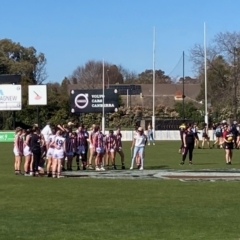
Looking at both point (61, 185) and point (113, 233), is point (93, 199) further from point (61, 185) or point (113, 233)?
point (113, 233)

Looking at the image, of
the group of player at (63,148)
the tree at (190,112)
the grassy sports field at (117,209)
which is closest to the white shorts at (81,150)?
the group of player at (63,148)

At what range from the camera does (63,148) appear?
2269cm

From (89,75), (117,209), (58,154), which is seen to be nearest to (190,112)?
(89,75)

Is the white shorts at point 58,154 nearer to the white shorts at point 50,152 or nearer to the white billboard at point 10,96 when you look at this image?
the white shorts at point 50,152

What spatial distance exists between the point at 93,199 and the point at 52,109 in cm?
6438

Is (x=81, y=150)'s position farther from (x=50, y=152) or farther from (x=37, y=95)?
(x=37, y=95)

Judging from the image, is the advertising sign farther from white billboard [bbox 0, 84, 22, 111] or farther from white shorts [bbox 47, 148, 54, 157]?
white shorts [bbox 47, 148, 54, 157]

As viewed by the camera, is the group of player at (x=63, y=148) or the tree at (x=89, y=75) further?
the tree at (x=89, y=75)

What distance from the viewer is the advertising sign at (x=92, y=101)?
63331mm

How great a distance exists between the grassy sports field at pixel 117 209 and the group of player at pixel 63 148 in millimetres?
1469

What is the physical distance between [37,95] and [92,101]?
524 centimetres

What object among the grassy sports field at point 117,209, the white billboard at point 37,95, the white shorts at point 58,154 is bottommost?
the grassy sports field at point 117,209

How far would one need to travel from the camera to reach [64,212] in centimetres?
1406

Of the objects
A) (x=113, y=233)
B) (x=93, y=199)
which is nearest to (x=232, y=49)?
(x=93, y=199)
